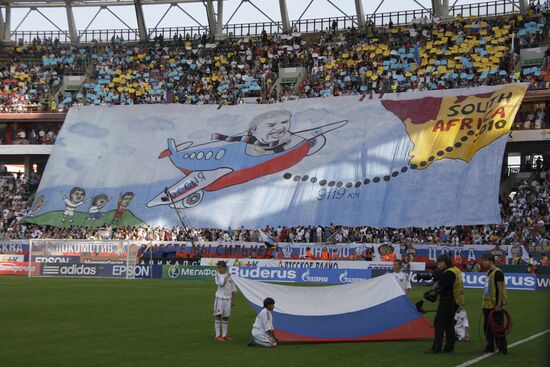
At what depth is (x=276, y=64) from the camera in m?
70.6

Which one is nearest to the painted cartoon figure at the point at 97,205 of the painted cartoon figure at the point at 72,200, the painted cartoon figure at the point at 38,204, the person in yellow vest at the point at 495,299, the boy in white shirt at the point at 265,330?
the painted cartoon figure at the point at 72,200

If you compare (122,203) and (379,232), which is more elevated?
(122,203)

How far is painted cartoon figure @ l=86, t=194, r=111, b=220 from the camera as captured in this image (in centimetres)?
6184

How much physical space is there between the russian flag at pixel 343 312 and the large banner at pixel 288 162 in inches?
1204

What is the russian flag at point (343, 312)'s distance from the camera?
19.4 m

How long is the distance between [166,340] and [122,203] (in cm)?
4314

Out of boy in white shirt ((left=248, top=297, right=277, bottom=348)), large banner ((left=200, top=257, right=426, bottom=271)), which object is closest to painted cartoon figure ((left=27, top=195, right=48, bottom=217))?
large banner ((left=200, top=257, right=426, bottom=271))

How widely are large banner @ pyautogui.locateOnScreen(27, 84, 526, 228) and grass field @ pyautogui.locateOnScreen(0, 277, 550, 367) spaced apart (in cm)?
2134

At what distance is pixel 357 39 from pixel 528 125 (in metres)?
19.0

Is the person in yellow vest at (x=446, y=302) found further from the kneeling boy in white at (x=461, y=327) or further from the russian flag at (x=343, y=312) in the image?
the russian flag at (x=343, y=312)

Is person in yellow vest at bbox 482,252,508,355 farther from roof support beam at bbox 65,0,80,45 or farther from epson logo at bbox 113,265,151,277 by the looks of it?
roof support beam at bbox 65,0,80,45

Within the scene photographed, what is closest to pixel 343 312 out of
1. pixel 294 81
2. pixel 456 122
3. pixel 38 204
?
pixel 456 122

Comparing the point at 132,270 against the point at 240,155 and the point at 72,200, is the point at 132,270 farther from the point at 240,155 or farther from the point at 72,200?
the point at 72,200

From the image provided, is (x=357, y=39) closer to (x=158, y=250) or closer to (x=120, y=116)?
(x=120, y=116)
